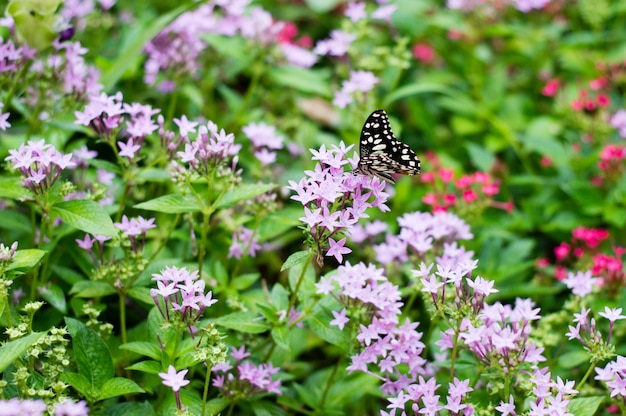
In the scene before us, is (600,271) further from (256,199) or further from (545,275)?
(256,199)

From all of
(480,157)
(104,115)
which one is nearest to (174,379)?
(104,115)

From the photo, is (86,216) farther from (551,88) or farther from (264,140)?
(551,88)

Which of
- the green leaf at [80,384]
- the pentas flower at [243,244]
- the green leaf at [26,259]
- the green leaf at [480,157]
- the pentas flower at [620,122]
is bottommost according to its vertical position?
the green leaf at [480,157]

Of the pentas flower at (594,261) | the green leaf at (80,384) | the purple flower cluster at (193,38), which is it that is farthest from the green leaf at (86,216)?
the pentas flower at (594,261)

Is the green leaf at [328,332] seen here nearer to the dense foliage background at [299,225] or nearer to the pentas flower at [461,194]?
the dense foliage background at [299,225]

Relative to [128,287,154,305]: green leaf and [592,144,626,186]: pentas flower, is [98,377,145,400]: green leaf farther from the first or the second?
[592,144,626,186]: pentas flower

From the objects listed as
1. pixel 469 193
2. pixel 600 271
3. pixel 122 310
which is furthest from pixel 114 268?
pixel 600 271
